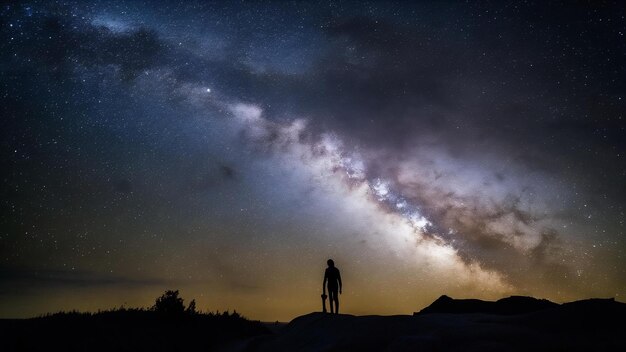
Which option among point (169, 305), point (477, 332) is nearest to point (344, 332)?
point (477, 332)

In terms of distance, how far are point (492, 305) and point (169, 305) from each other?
2038cm

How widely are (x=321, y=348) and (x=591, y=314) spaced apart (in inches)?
234

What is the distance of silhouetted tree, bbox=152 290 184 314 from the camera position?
16.3 meters

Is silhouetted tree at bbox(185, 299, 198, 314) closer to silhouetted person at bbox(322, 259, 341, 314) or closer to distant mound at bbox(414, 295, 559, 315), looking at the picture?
silhouetted person at bbox(322, 259, 341, 314)

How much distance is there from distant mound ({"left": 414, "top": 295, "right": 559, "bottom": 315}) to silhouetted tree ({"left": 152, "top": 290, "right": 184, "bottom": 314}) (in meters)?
17.0

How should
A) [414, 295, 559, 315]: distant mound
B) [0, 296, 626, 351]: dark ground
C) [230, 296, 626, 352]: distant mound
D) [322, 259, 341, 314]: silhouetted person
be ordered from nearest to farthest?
[230, 296, 626, 352]: distant mound < [0, 296, 626, 351]: dark ground < [322, 259, 341, 314]: silhouetted person < [414, 295, 559, 315]: distant mound

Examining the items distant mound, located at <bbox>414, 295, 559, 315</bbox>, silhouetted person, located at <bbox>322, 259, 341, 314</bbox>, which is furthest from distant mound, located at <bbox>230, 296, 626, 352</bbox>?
distant mound, located at <bbox>414, 295, 559, 315</bbox>

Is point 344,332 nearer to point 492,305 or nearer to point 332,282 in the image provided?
point 332,282

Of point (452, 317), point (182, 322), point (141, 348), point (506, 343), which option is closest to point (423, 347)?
point (506, 343)

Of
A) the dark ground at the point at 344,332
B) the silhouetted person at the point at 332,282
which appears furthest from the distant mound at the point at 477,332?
the silhouetted person at the point at 332,282

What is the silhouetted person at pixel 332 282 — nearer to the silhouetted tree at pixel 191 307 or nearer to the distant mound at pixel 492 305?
the silhouetted tree at pixel 191 307

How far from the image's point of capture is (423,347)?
24.8 ft

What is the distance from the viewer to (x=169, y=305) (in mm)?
16391

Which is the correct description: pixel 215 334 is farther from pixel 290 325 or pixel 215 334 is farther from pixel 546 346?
pixel 546 346
